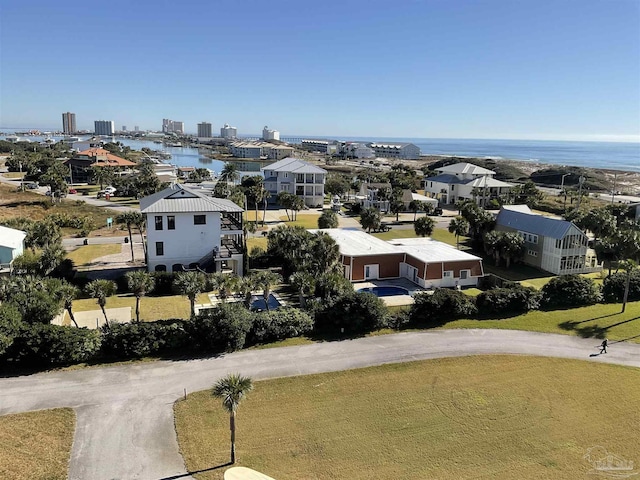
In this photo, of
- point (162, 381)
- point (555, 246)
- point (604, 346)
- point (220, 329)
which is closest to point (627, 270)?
point (604, 346)

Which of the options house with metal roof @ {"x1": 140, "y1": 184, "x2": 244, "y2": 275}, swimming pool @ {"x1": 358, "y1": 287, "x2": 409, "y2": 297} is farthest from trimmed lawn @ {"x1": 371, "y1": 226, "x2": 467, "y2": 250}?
house with metal roof @ {"x1": 140, "y1": 184, "x2": 244, "y2": 275}

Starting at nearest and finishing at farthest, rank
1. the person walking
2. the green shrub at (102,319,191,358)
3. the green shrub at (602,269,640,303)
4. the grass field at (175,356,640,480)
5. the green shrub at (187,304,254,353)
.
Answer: the grass field at (175,356,640,480)
the green shrub at (102,319,191,358)
the green shrub at (187,304,254,353)
the person walking
the green shrub at (602,269,640,303)

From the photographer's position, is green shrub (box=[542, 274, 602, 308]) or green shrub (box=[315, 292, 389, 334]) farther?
green shrub (box=[542, 274, 602, 308])

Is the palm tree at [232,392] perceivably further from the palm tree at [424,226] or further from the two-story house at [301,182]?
the two-story house at [301,182]

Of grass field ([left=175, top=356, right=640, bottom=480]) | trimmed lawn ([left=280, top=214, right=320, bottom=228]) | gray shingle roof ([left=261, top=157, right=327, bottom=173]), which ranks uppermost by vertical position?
gray shingle roof ([left=261, top=157, right=327, bottom=173])

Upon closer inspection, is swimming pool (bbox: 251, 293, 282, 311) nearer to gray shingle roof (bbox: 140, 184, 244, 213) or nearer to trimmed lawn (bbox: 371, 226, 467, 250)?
gray shingle roof (bbox: 140, 184, 244, 213)

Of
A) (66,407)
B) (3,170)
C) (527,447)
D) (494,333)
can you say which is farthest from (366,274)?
(3,170)

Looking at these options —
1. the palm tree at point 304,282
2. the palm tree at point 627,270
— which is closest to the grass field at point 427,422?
the palm tree at point 304,282
